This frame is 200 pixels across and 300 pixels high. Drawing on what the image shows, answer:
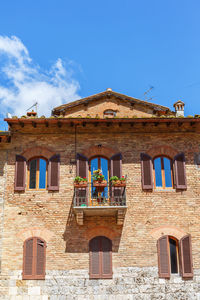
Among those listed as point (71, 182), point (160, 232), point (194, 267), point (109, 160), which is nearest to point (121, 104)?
point (109, 160)

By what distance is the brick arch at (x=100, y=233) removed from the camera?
1403 cm

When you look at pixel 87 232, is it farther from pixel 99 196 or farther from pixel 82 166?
pixel 82 166

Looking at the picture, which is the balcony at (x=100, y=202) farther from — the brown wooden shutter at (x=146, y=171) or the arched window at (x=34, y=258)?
the arched window at (x=34, y=258)

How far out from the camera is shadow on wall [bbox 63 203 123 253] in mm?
13914

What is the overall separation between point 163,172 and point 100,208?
3.18 m

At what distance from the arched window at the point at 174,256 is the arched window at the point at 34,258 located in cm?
429

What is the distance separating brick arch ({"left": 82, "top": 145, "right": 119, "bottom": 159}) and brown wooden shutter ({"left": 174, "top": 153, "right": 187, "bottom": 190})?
95.8 inches

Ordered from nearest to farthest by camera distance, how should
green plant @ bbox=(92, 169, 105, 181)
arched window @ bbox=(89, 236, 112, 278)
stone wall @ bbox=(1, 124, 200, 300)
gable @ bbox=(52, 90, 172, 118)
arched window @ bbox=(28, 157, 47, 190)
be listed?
stone wall @ bbox=(1, 124, 200, 300), arched window @ bbox=(89, 236, 112, 278), green plant @ bbox=(92, 169, 105, 181), arched window @ bbox=(28, 157, 47, 190), gable @ bbox=(52, 90, 172, 118)

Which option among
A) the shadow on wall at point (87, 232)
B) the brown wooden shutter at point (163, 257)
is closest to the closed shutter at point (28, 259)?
the shadow on wall at point (87, 232)

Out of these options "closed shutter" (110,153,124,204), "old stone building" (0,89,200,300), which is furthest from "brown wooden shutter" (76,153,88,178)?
"closed shutter" (110,153,124,204)

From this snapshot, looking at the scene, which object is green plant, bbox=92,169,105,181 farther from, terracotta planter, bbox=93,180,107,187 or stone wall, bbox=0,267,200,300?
stone wall, bbox=0,267,200,300

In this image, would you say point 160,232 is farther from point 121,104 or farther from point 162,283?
point 121,104

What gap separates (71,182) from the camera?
14.7 m

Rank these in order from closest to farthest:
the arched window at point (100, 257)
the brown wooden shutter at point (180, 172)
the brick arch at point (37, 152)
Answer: the arched window at point (100, 257) < the brown wooden shutter at point (180, 172) < the brick arch at point (37, 152)
